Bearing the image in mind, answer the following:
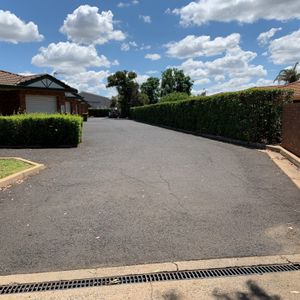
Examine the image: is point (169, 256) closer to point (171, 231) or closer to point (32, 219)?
point (171, 231)

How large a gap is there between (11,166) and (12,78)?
17637mm

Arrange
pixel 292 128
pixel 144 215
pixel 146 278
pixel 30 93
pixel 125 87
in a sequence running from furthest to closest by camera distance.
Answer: pixel 125 87 < pixel 30 93 < pixel 292 128 < pixel 144 215 < pixel 146 278

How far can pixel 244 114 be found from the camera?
15.4m

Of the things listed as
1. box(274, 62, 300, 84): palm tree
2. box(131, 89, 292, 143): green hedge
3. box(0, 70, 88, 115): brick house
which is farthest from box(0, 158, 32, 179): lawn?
box(274, 62, 300, 84): palm tree

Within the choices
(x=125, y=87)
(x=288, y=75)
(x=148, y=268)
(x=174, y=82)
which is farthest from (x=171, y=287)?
(x=174, y=82)

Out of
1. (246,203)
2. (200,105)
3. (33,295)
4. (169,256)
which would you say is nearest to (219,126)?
(200,105)

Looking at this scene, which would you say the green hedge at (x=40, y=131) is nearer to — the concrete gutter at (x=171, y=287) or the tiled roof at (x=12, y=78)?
the tiled roof at (x=12, y=78)

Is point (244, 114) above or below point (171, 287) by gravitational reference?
above

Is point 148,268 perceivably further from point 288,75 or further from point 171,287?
point 288,75

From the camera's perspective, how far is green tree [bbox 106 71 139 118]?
69.4 metres

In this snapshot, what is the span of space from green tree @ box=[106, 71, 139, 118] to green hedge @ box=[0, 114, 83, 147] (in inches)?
2113

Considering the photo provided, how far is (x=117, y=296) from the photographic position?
12.5 feet

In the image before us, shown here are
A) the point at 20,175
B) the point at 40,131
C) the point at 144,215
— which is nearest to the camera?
the point at 144,215

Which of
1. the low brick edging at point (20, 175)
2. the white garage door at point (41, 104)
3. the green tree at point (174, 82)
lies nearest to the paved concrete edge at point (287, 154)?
the low brick edging at point (20, 175)
